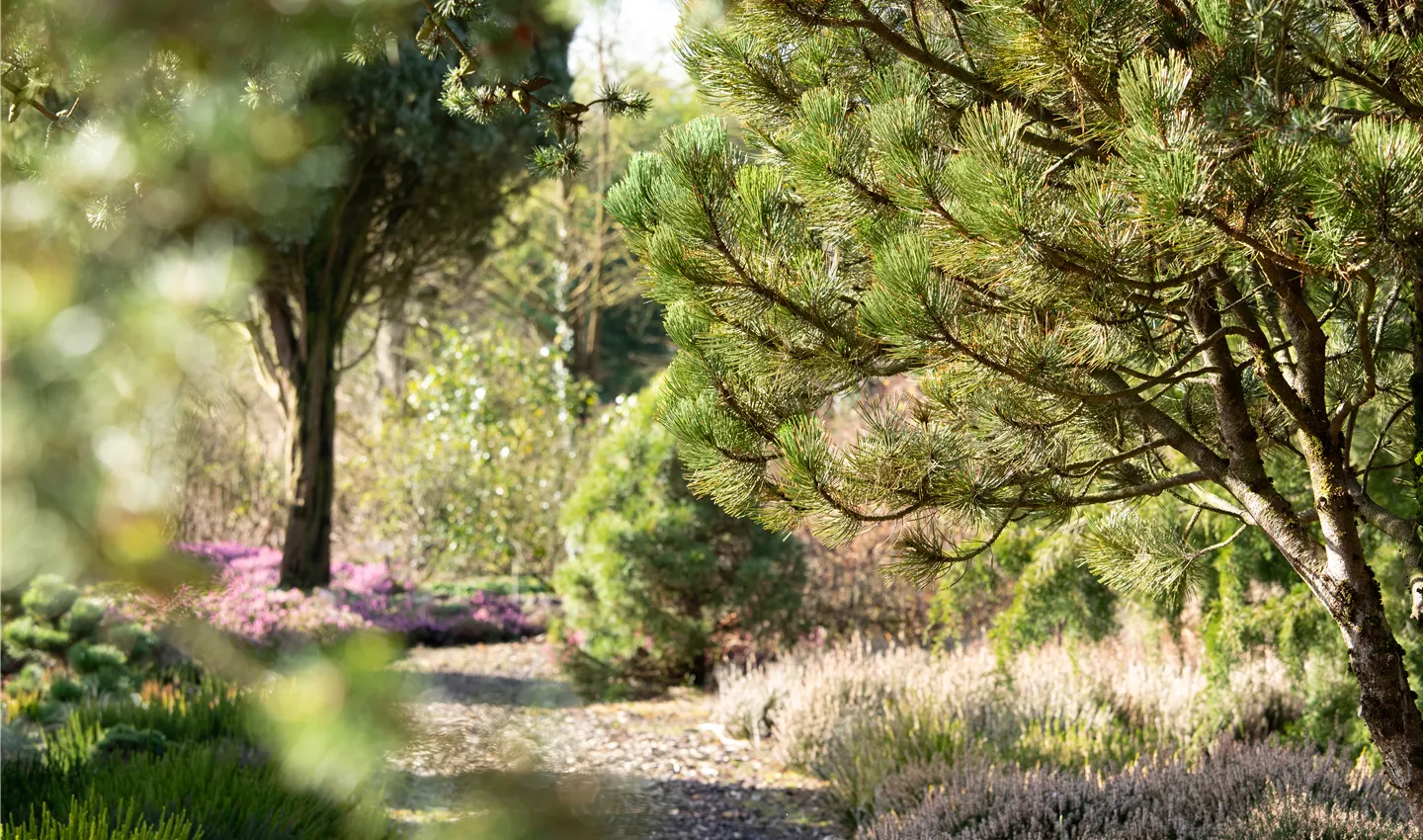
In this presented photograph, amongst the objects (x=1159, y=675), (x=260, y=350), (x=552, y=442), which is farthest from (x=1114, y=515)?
(x=552, y=442)

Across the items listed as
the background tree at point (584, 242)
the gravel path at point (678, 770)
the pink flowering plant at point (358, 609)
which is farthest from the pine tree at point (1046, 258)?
the background tree at point (584, 242)

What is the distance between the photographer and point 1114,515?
3.05 m

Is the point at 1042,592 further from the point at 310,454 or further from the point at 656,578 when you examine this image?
the point at 310,454

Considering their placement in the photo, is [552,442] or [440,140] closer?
[440,140]

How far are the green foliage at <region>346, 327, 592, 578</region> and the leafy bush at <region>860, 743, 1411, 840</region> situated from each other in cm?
782

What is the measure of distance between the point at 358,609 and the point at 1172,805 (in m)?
7.04

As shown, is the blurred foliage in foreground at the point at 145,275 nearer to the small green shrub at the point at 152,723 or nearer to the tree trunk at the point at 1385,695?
the tree trunk at the point at 1385,695

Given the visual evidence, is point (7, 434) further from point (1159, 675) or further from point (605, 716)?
point (605, 716)

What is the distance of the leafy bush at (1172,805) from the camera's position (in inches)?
121

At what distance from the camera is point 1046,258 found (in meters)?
1.99

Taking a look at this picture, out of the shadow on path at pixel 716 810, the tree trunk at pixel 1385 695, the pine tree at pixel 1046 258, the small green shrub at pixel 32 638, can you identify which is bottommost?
the shadow on path at pixel 716 810

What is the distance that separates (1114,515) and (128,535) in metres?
2.97

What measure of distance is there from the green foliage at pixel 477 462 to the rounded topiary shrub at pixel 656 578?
382 cm

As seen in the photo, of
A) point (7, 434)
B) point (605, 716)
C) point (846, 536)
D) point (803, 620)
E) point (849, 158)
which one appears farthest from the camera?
point (803, 620)
